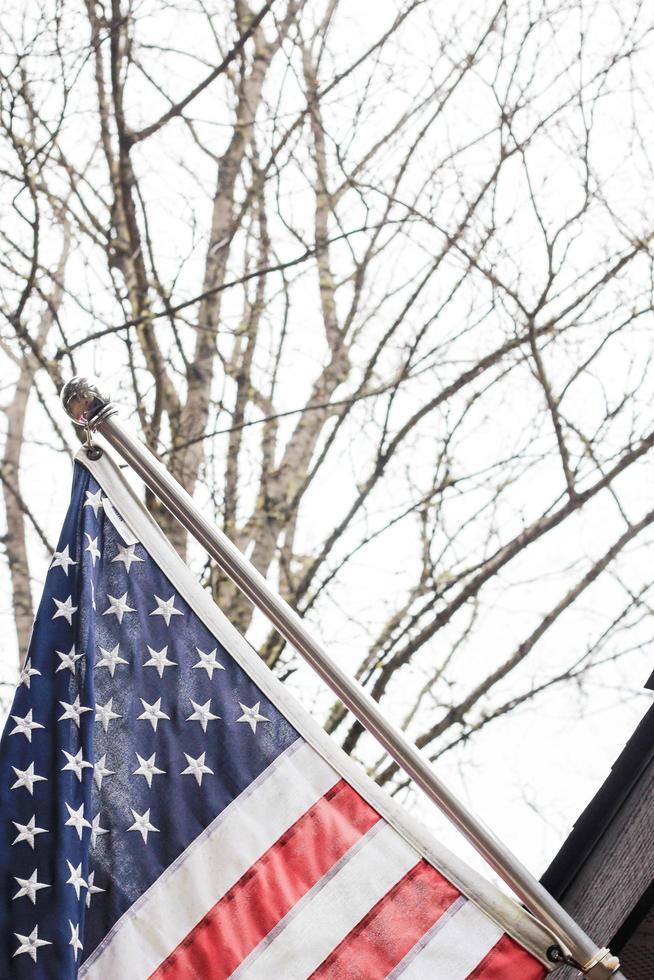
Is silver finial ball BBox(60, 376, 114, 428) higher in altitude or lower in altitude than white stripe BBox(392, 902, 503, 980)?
higher

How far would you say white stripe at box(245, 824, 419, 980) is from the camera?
2.63 meters

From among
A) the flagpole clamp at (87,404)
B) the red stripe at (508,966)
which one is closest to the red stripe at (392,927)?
the red stripe at (508,966)

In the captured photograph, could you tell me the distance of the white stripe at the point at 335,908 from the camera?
2.63m

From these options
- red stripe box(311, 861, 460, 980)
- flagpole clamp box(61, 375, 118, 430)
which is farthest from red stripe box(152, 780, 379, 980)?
flagpole clamp box(61, 375, 118, 430)

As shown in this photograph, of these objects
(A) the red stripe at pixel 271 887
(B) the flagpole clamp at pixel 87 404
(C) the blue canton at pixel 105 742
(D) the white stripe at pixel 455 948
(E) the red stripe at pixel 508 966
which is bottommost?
(E) the red stripe at pixel 508 966

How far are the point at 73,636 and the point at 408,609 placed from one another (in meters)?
5.50

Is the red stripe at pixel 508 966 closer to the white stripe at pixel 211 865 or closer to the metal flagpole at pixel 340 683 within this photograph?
the metal flagpole at pixel 340 683

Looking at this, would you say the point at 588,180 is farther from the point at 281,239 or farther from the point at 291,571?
the point at 291,571

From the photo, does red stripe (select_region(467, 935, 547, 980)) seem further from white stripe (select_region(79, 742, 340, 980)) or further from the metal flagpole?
white stripe (select_region(79, 742, 340, 980))

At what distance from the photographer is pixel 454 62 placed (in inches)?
333

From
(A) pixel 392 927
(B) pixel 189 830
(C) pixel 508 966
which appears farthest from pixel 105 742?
(C) pixel 508 966

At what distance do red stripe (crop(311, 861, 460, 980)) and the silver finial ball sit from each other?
4.81 feet

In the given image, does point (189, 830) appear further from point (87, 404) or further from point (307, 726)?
point (87, 404)

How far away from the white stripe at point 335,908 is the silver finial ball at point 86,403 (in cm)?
135
